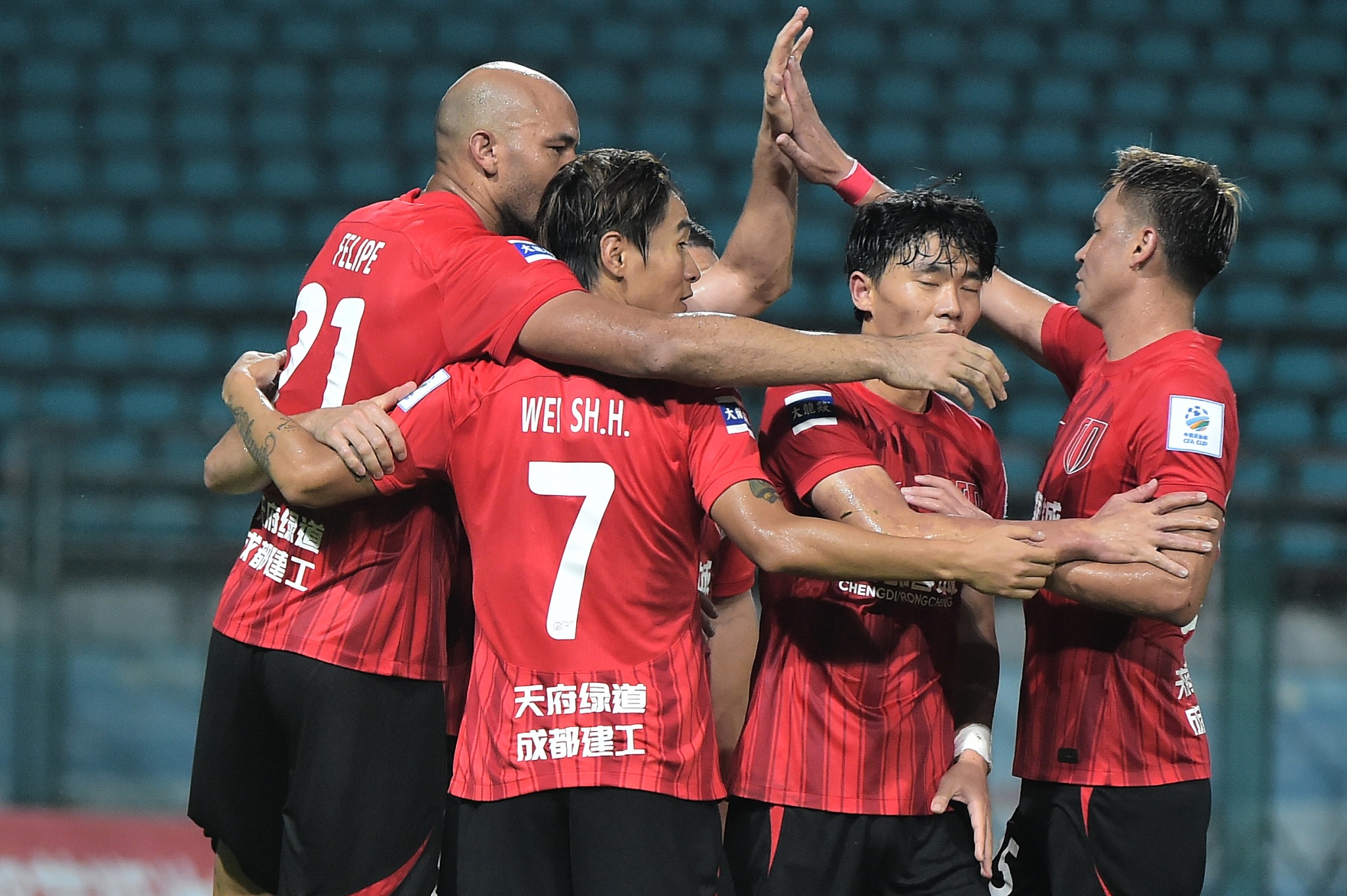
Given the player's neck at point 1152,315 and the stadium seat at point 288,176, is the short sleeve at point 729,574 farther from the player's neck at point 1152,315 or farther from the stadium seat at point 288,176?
the stadium seat at point 288,176

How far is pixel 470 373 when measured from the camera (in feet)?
8.93

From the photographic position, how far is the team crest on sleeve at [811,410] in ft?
9.05

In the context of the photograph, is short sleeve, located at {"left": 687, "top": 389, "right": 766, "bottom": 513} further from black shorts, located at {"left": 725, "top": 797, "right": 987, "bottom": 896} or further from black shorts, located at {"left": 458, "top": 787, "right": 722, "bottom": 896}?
black shorts, located at {"left": 725, "top": 797, "right": 987, "bottom": 896}

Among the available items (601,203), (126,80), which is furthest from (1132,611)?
(126,80)

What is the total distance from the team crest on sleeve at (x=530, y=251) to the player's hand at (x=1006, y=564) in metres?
1.00

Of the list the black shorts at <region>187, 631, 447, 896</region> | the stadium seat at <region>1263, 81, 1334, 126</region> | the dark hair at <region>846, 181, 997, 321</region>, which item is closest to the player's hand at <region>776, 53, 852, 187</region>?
the dark hair at <region>846, 181, 997, 321</region>

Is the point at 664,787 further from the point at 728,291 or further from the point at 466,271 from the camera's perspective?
the point at 728,291

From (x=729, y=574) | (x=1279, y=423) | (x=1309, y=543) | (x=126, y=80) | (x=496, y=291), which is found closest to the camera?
(x=496, y=291)

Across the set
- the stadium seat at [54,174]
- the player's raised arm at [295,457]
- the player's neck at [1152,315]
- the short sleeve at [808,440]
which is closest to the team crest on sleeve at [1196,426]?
the player's neck at [1152,315]

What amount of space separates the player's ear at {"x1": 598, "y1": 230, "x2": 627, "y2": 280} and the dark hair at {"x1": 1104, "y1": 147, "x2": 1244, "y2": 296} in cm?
118

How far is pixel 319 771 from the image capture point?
297 centimetres

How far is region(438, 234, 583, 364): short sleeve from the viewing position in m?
2.68

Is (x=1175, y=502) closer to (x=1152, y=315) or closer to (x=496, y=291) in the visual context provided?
(x=1152, y=315)

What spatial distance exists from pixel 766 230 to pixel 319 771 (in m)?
1.73
